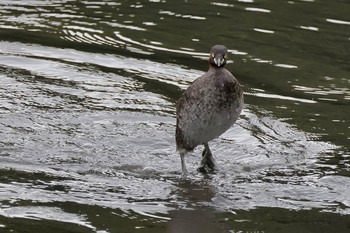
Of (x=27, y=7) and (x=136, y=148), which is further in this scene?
(x=27, y=7)

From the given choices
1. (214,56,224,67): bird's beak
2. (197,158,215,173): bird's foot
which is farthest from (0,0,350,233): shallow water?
(214,56,224,67): bird's beak

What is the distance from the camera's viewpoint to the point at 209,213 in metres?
8.69

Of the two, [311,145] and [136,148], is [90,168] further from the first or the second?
[311,145]

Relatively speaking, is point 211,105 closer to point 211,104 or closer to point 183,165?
point 211,104

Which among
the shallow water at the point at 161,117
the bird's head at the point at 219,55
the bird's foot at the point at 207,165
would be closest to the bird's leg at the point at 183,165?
the shallow water at the point at 161,117

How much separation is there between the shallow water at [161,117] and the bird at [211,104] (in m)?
0.47

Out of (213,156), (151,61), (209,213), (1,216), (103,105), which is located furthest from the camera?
(151,61)

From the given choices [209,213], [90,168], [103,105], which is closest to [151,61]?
[103,105]

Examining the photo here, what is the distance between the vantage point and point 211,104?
9570 millimetres

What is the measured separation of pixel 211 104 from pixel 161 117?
6.64 feet

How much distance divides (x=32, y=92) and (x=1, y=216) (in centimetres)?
400

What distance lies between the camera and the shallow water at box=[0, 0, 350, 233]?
339 inches

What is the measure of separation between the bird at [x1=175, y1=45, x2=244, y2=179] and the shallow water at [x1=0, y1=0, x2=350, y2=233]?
0.47m

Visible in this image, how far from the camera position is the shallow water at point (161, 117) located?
28.2ft
